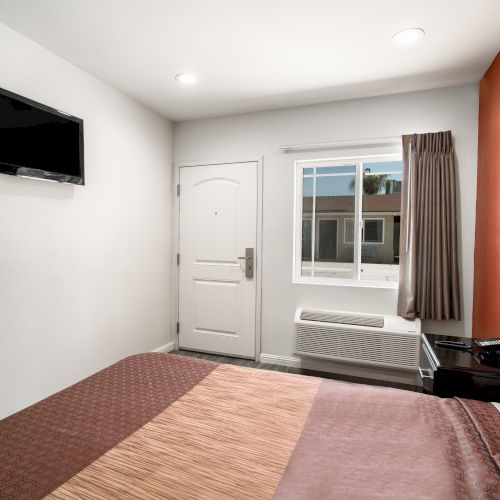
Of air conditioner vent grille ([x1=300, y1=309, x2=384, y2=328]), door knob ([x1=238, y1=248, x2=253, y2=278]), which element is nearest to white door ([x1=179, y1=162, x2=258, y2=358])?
door knob ([x1=238, y1=248, x2=253, y2=278])

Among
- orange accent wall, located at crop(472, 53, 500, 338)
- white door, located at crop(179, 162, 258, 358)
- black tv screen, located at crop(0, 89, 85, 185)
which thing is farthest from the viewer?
white door, located at crop(179, 162, 258, 358)

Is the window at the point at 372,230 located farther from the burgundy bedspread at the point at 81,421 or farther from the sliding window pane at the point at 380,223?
the burgundy bedspread at the point at 81,421

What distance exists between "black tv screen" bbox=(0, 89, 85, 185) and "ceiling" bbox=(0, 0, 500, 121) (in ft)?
1.51

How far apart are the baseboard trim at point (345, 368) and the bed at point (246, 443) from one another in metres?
1.67

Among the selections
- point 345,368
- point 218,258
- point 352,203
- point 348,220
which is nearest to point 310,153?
point 352,203

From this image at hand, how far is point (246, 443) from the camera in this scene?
3.61 ft

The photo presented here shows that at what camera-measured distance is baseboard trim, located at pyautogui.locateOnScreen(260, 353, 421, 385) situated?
292 centimetres

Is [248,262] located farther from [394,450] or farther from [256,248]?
[394,450]

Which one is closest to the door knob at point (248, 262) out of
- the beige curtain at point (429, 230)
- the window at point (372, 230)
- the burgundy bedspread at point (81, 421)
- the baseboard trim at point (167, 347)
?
the window at point (372, 230)

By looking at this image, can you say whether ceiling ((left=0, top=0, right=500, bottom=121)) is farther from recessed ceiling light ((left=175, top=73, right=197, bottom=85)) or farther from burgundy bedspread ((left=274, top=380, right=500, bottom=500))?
burgundy bedspread ((left=274, top=380, right=500, bottom=500))

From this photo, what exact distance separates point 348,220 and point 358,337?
1075 millimetres

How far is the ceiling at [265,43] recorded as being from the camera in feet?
6.15

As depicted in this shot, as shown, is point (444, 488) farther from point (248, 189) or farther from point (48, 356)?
point (248, 189)

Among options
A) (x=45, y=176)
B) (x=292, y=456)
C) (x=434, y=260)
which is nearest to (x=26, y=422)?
(x=292, y=456)
